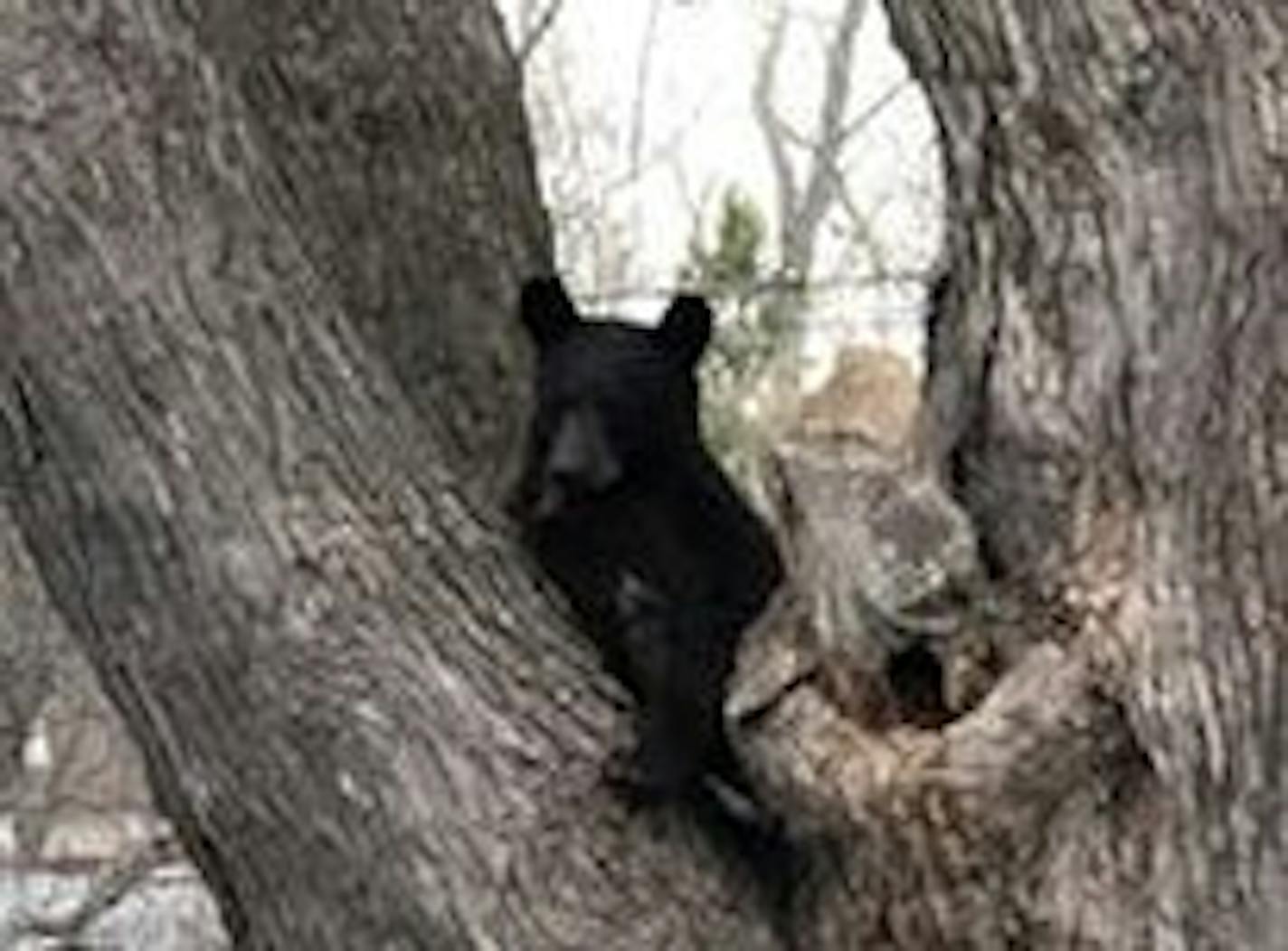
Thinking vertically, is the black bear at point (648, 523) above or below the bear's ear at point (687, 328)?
below

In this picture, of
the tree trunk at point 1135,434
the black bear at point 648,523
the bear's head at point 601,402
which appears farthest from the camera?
the bear's head at point 601,402

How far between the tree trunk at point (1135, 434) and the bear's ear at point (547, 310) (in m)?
1.41

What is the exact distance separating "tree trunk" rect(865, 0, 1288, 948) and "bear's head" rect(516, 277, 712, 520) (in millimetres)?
1121

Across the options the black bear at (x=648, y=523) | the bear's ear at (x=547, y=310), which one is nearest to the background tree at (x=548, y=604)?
the black bear at (x=648, y=523)

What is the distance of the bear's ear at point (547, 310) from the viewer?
5.59 metres

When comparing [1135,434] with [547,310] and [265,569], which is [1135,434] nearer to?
[265,569]

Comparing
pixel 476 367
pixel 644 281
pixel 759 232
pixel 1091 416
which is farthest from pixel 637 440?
pixel 644 281

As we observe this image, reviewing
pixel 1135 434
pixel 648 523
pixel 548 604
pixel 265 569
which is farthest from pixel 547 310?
pixel 1135 434

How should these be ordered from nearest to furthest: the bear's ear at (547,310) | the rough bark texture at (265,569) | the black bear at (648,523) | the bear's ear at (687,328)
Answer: the rough bark texture at (265,569)
the black bear at (648,523)
the bear's ear at (547,310)
the bear's ear at (687,328)

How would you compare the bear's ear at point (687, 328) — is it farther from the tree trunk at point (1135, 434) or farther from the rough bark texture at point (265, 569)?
the tree trunk at point (1135, 434)

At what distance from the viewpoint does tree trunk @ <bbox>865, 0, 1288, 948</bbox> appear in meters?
4.07

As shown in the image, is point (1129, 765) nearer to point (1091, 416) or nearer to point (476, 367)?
point (1091, 416)

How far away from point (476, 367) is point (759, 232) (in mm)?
7610

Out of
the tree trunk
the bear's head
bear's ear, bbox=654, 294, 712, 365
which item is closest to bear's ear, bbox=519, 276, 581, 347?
the bear's head
